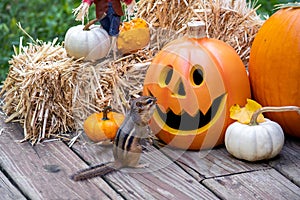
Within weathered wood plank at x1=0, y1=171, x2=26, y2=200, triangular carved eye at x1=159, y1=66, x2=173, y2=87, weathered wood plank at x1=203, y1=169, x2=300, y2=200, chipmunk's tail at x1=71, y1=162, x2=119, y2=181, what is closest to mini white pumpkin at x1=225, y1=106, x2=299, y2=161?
weathered wood plank at x1=203, y1=169, x2=300, y2=200

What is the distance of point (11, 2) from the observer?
6.05m

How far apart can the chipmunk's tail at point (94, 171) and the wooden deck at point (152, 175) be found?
3 centimetres

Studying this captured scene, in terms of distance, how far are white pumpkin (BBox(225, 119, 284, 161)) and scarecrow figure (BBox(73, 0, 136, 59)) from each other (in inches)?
32.8

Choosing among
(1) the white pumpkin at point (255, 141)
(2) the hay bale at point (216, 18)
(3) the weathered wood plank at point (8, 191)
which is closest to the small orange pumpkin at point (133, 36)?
(2) the hay bale at point (216, 18)

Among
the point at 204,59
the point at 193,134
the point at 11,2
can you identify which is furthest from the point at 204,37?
the point at 11,2

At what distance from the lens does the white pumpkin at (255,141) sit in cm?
314

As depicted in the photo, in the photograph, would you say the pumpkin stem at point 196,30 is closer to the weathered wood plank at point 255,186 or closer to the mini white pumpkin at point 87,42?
the mini white pumpkin at point 87,42

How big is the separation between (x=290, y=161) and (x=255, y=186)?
336mm

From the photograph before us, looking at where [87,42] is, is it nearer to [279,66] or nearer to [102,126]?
[102,126]

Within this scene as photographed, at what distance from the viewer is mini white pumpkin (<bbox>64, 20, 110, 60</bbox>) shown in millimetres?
3508

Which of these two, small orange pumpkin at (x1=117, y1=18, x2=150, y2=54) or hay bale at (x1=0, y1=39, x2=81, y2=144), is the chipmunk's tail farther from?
small orange pumpkin at (x1=117, y1=18, x2=150, y2=54)

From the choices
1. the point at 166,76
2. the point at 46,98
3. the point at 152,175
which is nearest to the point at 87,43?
the point at 46,98

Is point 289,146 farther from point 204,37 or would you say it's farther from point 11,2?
point 11,2

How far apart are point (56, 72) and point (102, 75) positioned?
241mm
